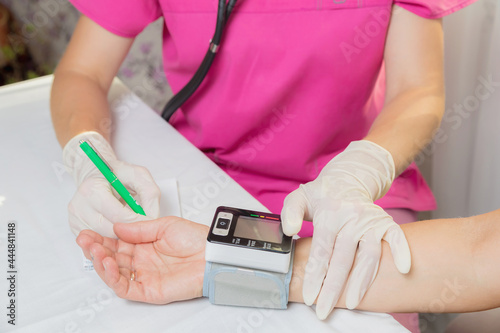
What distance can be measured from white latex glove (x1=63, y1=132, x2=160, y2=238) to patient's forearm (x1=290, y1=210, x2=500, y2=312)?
0.27 meters

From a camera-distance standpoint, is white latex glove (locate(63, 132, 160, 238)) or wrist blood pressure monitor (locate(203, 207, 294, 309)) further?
white latex glove (locate(63, 132, 160, 238))

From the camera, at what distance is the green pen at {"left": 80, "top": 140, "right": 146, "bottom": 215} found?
838mm

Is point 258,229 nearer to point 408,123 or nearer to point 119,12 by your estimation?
point 408,123

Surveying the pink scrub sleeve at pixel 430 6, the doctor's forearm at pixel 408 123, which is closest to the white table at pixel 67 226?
the doctor's forearm at pixel 408 123

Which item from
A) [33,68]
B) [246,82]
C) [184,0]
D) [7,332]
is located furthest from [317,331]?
[33,68]

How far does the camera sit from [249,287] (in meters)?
0.68

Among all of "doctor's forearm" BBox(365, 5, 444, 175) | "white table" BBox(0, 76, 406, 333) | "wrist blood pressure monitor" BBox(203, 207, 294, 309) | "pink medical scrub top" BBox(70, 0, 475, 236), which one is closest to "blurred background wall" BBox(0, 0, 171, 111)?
"white table" BBox(0, 76, 406, 333)

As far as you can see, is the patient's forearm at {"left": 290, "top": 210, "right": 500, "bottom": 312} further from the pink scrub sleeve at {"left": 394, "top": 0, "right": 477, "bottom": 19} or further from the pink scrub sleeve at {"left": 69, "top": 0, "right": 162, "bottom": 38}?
the pink scrub sleeve at {"left": 69, "top": 0, "right": 162, "bottom": 38}

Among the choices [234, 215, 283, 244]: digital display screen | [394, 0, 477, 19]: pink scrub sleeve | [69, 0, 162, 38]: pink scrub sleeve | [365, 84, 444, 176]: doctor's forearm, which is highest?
[394, 0, 477, 19]: pink scrub sleeve

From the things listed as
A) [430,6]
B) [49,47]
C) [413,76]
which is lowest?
[49,47]

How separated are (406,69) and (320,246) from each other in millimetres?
506

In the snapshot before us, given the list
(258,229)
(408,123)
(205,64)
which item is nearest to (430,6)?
(408,123)

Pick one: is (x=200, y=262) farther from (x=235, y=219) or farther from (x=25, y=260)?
(x=25, y=260)

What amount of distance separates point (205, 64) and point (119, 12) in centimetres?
25
